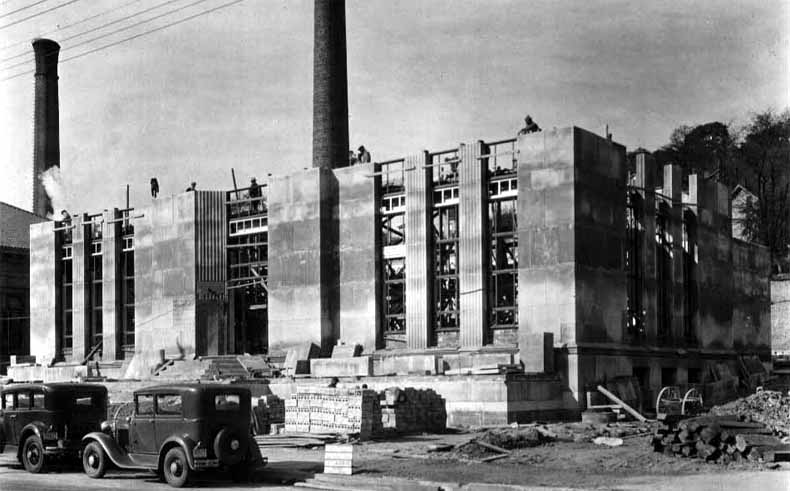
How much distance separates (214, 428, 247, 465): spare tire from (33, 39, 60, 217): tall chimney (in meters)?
67.7

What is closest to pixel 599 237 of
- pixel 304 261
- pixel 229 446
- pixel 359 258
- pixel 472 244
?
pixel 472 244

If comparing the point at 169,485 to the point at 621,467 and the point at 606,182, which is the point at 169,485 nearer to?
the point at 621,467

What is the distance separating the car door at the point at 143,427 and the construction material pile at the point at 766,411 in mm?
13379

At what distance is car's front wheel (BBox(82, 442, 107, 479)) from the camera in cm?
2038

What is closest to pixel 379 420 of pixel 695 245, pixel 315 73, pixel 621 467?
pixel 621 467

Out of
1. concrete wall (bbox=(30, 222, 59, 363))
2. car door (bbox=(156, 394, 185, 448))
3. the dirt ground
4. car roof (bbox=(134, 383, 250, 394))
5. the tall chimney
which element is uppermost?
the tall chimney

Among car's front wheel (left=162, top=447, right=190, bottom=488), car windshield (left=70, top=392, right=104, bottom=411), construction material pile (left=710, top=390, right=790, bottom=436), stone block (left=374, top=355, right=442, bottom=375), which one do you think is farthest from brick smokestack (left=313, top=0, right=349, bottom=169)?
car's front wheel (left=162, top=447, right=190, bottom=488)

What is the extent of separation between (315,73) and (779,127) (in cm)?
4761

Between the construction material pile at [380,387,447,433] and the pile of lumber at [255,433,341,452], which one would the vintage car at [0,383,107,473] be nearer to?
the pile of lumber at [255,433,341,452]

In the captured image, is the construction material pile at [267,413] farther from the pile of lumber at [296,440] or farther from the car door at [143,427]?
the car door at [143,427]

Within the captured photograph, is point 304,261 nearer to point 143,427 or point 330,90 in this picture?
point 330,90

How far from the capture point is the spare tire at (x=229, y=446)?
61.9ft

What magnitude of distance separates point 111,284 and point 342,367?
19.5m

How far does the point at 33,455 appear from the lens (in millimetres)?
22141
